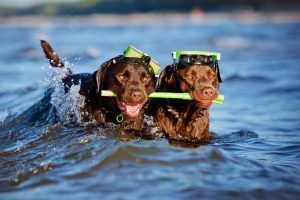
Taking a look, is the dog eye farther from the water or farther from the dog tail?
the dog tail

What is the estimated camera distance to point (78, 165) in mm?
5547

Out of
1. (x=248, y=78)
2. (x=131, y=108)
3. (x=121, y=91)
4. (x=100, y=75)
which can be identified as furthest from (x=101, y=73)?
(x=248, y=78)

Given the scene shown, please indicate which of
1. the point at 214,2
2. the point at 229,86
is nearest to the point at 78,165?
the point at 229,86

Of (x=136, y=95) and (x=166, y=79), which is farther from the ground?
(x=166, y=79)

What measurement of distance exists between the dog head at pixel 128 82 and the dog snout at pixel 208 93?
2.15 feet

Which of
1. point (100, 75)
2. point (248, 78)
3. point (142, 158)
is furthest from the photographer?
point (248, 78)

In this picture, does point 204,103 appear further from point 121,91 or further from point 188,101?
point 121,91

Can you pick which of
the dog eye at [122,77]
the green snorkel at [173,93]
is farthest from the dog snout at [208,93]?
the dog eye at [122,77]

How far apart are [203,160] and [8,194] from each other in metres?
1.88

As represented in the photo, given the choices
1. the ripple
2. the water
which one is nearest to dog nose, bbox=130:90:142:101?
the water

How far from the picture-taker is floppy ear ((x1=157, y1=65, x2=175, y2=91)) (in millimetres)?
7262

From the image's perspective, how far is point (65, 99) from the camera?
7.80m

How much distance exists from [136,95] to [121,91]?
277 mm

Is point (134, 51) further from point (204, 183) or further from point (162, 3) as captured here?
point (162, 3)
